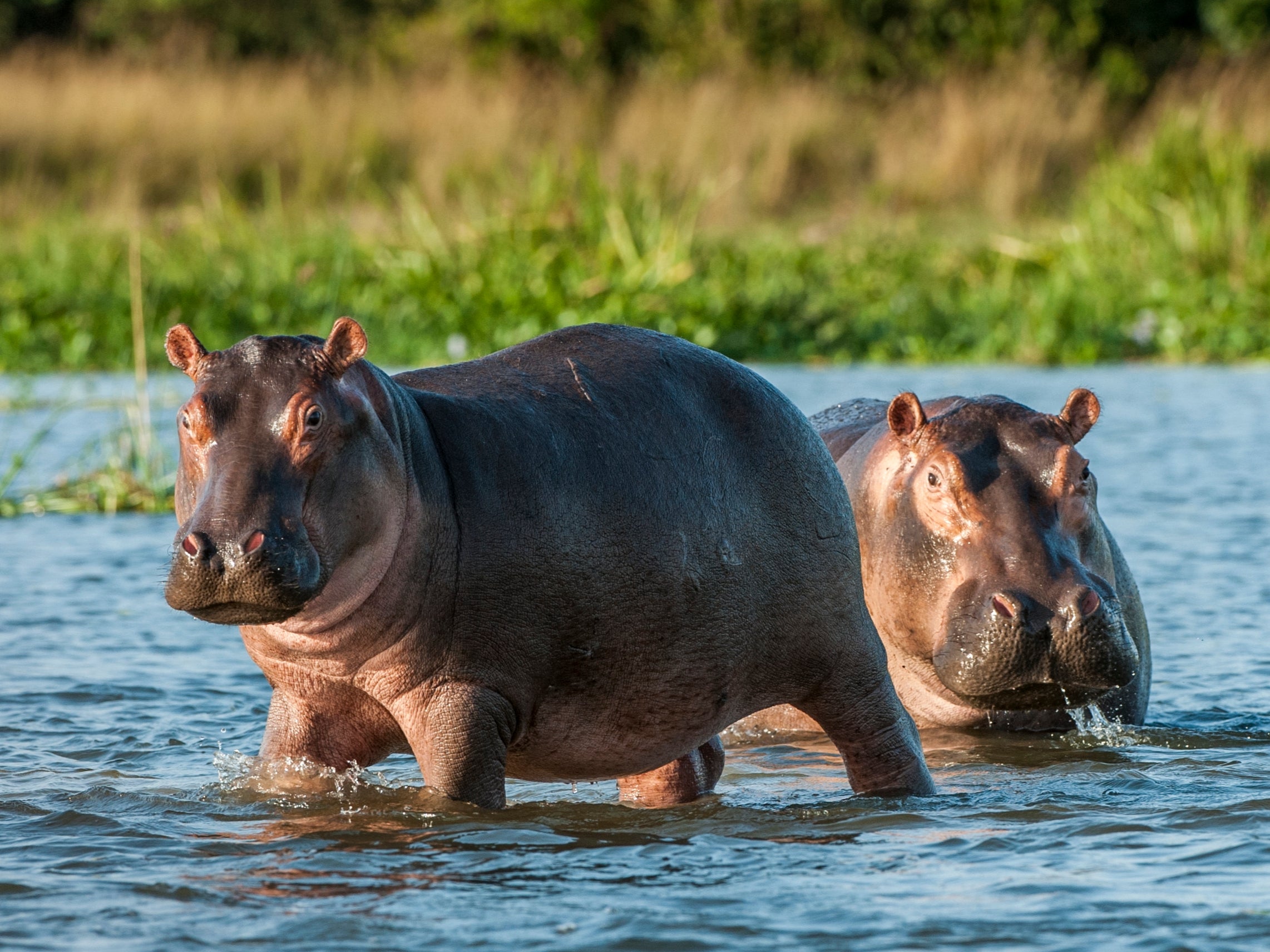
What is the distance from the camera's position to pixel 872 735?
4.06 metres

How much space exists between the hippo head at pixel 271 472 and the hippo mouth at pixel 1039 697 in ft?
5.27

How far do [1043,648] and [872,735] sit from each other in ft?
1.44

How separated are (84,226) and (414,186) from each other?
8.73ft

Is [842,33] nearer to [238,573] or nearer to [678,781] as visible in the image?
[678,781]

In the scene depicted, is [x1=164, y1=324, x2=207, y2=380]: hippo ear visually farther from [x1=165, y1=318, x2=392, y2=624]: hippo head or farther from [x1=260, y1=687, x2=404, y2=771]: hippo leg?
[x1=260, y1=687, x2=404, y2=771]: hippo leg

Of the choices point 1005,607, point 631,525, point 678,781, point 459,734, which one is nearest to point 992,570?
point 1005,607

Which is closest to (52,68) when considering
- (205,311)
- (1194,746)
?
(205,311)

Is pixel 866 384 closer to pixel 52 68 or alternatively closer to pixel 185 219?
pixel 185 219

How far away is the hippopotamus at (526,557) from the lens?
3193 millimetres

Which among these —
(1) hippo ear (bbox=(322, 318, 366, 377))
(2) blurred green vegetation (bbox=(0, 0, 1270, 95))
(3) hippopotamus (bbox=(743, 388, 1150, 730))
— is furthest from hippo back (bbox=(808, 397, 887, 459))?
(2) blurred green vegetation (bbox=(0, 0, 1270, 95))

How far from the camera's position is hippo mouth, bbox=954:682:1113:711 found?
14.0 feet

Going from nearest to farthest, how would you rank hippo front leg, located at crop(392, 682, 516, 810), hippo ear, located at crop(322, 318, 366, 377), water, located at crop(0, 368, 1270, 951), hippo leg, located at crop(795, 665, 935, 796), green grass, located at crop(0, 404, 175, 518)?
water, located at crop(0, 368, 1270, 951) < hippo ear, located at crop(322, 318, 366, 377) < hippo front leg, located at crop(392, 682, 516, 810) < hippo leg, located at crop(795, 665, 935, 796) < green grass, located at crop(0, 404, 175, 518)

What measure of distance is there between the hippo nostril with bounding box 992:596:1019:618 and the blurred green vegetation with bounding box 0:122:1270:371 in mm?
6780

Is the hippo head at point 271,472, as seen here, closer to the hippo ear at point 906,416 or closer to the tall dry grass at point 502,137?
the hippo ear at point 906,416
